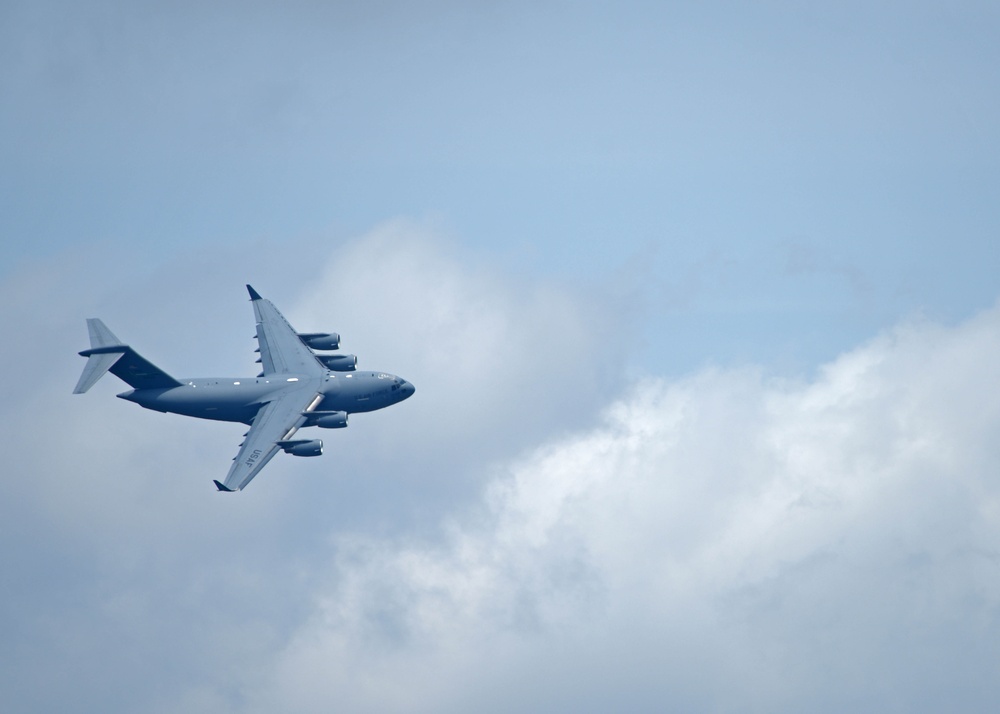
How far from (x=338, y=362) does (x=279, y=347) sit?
19.8 ft

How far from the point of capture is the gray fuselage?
120500 millimetres

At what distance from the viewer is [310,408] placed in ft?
390

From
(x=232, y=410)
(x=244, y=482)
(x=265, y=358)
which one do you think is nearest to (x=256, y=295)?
(x=265, y=358)

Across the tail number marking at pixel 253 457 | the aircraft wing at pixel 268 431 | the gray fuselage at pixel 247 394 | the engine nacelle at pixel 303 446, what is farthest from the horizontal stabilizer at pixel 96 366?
the engine nacelle at pixel 303 446

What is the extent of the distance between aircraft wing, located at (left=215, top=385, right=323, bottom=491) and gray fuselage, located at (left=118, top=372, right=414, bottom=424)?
1.20 metres

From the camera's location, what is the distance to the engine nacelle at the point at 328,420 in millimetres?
117938

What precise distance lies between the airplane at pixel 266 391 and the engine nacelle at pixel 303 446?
10cm

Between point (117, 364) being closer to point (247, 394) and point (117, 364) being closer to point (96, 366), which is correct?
point (96, 366)

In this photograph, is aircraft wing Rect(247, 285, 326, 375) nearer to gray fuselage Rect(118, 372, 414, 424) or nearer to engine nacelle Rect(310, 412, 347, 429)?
gray fuselage Rect(118, 372, 414, 424)

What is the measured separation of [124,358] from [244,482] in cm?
2031

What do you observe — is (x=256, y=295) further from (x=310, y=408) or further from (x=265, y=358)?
(x=310, y=408)

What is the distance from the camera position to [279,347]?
12800 centimetres

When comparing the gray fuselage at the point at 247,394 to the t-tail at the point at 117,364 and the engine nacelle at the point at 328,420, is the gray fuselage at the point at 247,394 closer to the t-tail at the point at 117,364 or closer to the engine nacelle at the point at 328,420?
the t-tail at the point at 117,364

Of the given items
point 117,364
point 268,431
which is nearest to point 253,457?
point 268,431
